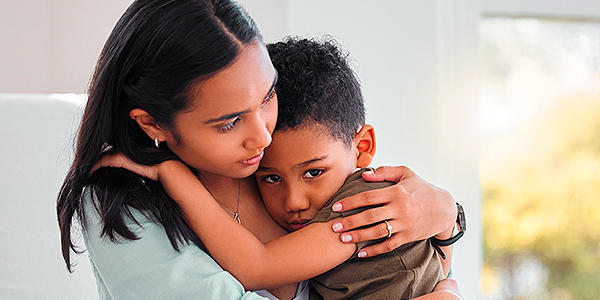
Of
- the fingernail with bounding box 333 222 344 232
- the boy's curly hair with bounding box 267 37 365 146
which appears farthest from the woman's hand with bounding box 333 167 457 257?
the boy's curly hair with bounding box 267 37 365 146

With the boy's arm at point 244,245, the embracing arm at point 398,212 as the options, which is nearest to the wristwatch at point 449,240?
the embracing arm at point 398,212

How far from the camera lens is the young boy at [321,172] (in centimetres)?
89

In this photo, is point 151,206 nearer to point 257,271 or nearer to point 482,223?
point 257,271

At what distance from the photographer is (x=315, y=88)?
3.03ft

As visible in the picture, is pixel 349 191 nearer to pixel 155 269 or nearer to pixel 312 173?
pixel 312 173

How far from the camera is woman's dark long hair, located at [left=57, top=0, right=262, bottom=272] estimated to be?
0.72 m

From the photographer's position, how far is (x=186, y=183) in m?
0.81

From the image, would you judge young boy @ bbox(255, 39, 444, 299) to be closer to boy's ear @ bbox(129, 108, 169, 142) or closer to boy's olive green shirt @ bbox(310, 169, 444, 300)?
boy's olive green shirt @ bbox(310, 169, 444, 300)

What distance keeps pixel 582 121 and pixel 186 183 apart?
204cm

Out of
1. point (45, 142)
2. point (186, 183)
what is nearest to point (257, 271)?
point (186, 183)

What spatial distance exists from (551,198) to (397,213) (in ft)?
5.32

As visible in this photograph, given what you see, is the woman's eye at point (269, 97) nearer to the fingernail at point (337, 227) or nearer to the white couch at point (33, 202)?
the fingernail at point (337, 227)

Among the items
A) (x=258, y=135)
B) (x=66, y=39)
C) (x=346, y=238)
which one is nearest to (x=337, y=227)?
(x=346, y=238)

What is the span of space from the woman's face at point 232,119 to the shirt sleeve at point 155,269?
0.47ft
